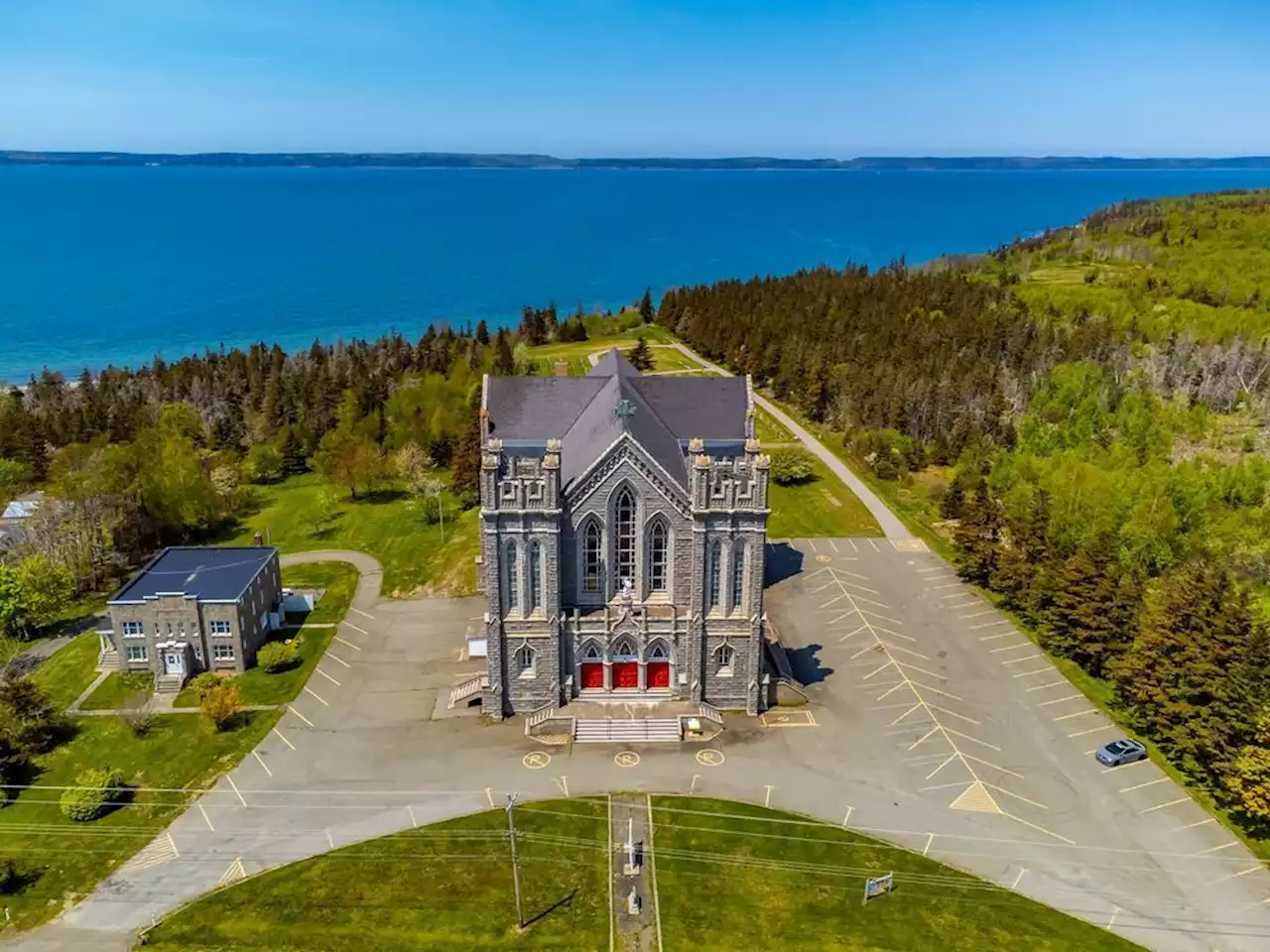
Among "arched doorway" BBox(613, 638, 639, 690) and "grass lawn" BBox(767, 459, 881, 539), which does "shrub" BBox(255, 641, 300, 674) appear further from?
"grass lawn" BBox(767, 459, 881, 539)

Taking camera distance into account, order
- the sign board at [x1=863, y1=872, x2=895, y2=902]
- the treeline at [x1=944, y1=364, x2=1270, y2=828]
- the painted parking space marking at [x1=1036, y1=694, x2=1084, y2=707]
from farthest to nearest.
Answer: the painted parking space marking at [x1=1036, y1=694, x2=1084, y2=707] < the treeline at [x1=944, y1=364, x2=1270, y2=828] < the sign board at [x1=863, y1=872, x2=895, y2=902]

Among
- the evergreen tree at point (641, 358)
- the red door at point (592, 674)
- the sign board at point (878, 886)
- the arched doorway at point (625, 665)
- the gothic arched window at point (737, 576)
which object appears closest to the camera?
the sign board at point (878, 886)

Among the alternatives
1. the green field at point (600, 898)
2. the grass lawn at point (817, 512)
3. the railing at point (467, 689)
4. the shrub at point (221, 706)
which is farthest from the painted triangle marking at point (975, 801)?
the shrub at point (221, 706)

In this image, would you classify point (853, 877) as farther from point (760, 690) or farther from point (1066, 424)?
point (1066, 424)

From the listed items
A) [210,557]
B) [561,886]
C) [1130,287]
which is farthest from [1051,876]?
[1130,287]

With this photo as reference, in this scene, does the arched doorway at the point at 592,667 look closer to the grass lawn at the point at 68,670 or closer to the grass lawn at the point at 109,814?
the grass lawn at the point at 109,814

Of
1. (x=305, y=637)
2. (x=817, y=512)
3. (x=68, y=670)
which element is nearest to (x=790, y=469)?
(x=817, y=512)

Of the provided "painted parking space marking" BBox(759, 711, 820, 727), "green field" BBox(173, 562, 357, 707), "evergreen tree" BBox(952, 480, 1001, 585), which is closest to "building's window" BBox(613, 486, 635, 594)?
"painted parking space marking" BBox(759, 711, 820, 727)
